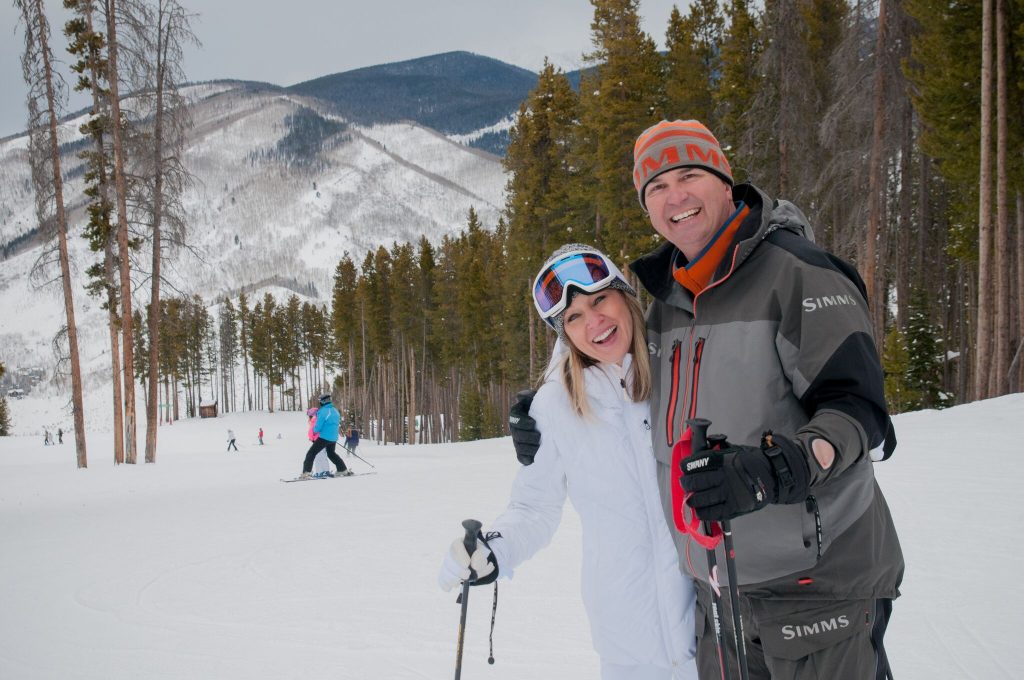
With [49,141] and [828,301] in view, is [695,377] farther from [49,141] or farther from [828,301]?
[49,141]

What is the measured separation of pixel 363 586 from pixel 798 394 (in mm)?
4560

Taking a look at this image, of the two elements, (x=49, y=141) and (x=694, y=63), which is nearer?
(x=49, y=141)

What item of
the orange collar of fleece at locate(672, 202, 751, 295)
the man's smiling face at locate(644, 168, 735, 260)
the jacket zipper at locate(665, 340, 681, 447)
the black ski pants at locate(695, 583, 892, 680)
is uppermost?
the man's smiling face at locate(644, 168, 735, 260)

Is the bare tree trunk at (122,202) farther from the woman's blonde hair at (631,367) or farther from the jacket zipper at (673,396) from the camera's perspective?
the jacket zipper at (673,396)

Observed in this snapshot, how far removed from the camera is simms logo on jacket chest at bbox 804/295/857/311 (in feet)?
5.12

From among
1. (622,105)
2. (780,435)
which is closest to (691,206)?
(780,435)

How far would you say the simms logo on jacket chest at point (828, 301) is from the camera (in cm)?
156

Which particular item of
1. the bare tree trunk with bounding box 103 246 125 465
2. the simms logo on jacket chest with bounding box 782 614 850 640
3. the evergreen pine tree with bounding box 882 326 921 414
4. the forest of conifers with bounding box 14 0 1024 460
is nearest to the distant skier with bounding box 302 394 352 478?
the forest of conifers with bounding box 14 0 1024 460

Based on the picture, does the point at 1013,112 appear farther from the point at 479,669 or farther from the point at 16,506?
the point at 16,506

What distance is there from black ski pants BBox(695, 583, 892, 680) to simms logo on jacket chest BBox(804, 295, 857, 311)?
2.71 feet

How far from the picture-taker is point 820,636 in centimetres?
163

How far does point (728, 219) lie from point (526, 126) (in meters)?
24.2

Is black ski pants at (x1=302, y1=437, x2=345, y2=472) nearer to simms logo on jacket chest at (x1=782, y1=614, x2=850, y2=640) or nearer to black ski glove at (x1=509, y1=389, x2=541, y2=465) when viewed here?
black ski glove at (x1=509, y1=389, x2=541, y2=465)

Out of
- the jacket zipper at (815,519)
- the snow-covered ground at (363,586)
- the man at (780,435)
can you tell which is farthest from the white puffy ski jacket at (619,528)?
the snow-covered ground at (363,586)
